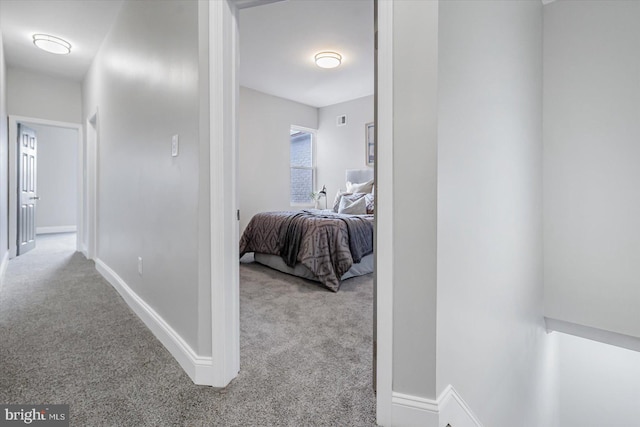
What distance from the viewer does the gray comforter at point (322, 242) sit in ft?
9.88

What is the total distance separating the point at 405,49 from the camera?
3.73 ft

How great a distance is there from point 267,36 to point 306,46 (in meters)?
0.46

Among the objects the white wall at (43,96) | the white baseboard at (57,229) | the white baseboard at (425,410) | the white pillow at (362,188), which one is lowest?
the white baseboard at (425,410)

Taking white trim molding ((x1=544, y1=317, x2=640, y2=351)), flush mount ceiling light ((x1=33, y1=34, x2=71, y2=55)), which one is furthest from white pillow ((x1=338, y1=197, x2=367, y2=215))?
flush mount ceiling light ((x1=33, y1=34, x2=71, y2=55))

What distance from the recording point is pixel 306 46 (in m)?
3.44

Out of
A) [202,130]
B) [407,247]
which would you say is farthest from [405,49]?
[202,130]

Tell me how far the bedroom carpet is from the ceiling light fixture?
275 centimetres

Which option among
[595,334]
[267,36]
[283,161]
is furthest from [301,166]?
[595,334]

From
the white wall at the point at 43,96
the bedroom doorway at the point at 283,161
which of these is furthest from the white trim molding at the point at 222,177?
the white wall at the point at 43,96

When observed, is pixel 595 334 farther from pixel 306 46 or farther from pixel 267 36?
pixel 267 36

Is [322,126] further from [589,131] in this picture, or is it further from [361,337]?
[361,337]

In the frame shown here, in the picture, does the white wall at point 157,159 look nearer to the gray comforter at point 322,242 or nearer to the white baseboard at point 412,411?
the white baseboard at point 412,411

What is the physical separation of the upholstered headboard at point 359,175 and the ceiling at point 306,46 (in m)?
1.25

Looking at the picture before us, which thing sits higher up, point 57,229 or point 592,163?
point 592,163
